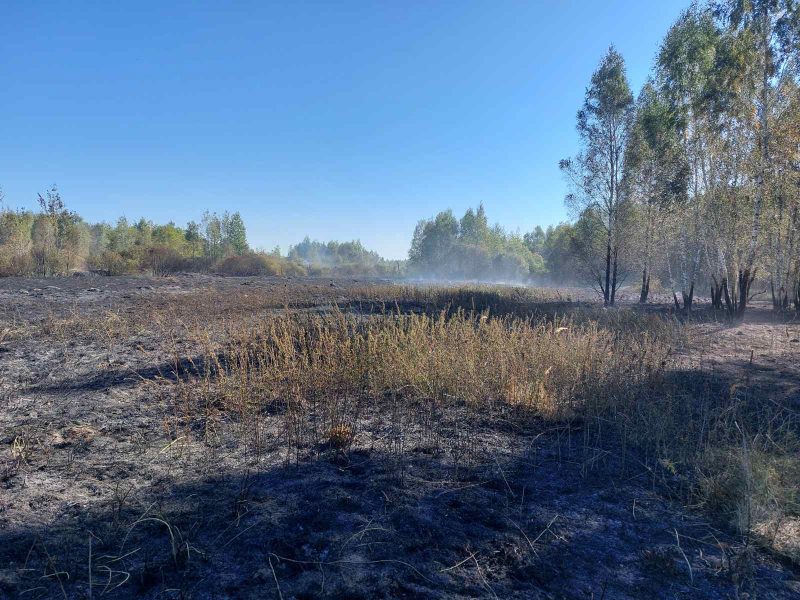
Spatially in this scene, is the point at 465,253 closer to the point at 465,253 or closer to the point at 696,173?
the point at 465,253

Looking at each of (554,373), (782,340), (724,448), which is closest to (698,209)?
(782,340)

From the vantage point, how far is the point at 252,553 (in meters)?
2.70

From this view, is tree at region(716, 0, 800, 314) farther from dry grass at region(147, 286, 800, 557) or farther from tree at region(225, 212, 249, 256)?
tree at region(225, 212, 249, 256)

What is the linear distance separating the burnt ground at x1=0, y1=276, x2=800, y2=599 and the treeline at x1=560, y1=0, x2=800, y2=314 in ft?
47.8

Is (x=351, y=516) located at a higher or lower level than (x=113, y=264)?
lower

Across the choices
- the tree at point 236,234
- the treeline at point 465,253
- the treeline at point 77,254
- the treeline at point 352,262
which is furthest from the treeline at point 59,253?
the treeline at point 465,253

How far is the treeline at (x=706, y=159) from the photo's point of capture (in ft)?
48.4

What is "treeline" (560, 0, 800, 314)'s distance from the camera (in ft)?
48.4

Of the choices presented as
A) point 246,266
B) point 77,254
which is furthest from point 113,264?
point 246,266

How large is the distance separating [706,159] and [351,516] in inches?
765

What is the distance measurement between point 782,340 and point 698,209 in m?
8.05

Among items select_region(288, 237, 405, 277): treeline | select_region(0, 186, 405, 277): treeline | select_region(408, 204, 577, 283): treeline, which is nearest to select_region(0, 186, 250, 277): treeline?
select_region(0, 186, 405, 277): treeline

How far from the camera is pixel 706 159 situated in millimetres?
17062

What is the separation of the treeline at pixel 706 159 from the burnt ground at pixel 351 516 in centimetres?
1456
